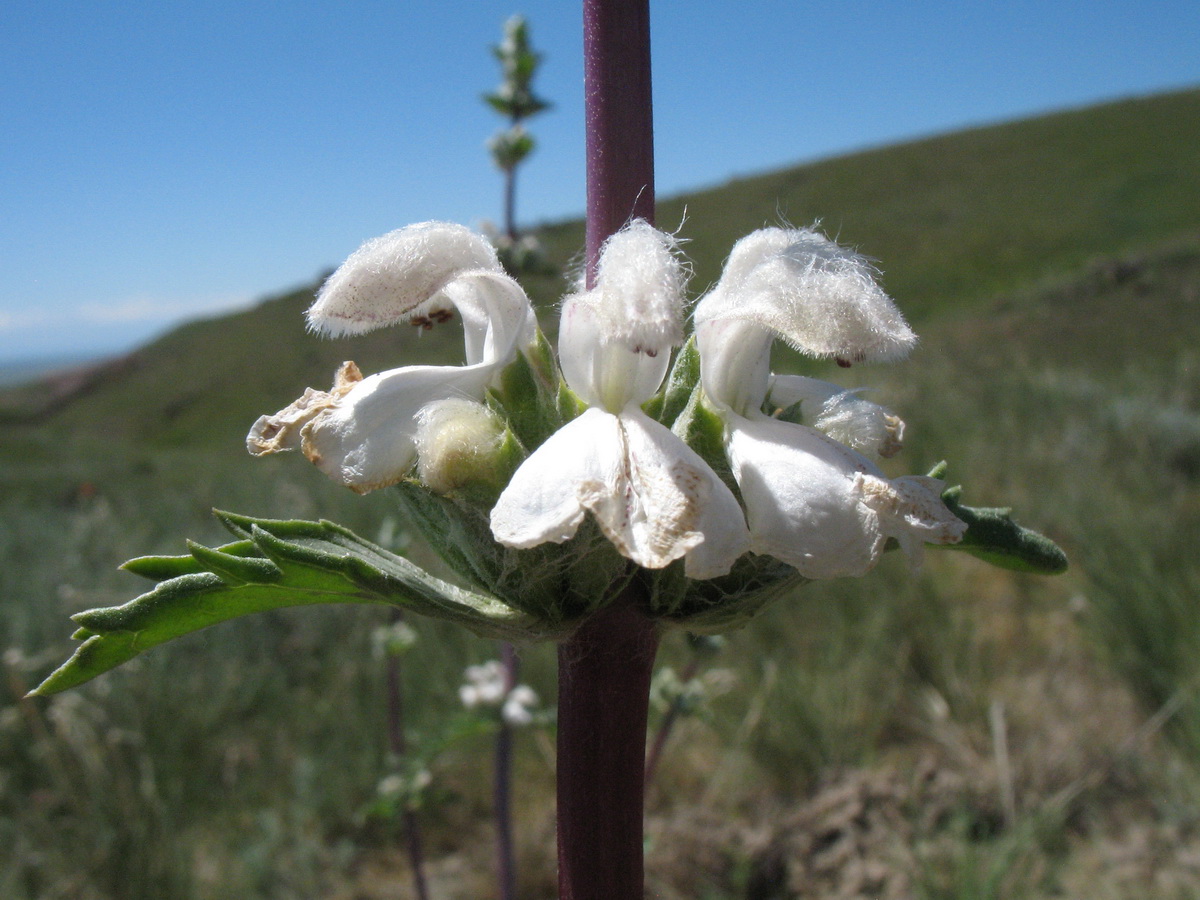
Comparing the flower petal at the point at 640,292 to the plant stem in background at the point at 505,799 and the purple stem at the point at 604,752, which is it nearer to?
the purple stem at the point at 604,752

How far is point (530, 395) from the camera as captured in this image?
75 cm

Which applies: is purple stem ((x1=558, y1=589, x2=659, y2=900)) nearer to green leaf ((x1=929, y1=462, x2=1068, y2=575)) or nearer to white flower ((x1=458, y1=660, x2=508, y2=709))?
green leaf ((x1=929, y1=462, x2=1068, y2=575))

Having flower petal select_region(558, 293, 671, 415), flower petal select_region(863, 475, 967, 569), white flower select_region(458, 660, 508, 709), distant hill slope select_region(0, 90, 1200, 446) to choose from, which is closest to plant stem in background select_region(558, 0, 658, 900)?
flower petal select_region(558, 293, 671, 415)

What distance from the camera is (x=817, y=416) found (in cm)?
79

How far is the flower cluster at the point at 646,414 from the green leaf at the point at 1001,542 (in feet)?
0.35

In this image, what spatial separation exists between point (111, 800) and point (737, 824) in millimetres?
2049

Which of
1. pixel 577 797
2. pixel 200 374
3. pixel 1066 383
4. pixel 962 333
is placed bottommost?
pixel 200 374

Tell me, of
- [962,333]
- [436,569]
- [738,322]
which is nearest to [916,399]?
[436,569]

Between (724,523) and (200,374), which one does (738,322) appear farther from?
(200,374)

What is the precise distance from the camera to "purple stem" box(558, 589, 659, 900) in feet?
2.21

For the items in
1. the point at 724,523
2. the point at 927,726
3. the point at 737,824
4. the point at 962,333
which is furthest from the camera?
the point at 962,333

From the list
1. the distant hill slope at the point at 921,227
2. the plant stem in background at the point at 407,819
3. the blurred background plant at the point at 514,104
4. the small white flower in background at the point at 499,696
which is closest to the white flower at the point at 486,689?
the small white flower in background at the point at 499,696

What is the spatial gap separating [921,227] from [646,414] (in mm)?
31814

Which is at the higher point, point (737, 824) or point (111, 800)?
point (111, 800)
